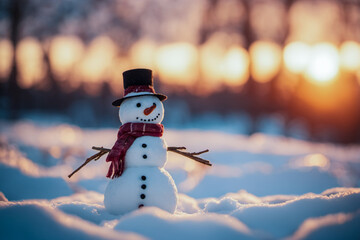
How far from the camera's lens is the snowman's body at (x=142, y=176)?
2061mm

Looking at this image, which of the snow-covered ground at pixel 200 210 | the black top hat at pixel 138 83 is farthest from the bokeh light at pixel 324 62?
the black top hat at pixel 138 83

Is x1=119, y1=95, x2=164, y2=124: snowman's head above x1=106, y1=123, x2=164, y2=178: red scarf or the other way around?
above

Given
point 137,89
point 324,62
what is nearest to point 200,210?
point 137,89

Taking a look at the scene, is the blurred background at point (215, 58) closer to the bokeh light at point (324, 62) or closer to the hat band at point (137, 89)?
the bokeh light at point (324, 62)

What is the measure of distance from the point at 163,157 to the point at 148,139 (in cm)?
18

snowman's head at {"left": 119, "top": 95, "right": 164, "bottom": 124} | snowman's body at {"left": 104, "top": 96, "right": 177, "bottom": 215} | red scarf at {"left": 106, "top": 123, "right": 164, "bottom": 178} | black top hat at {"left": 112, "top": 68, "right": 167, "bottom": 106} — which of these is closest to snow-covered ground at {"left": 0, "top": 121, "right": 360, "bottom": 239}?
snowman's body at {"left": 104, "top": 96, "right": 177, "bottom": 215}

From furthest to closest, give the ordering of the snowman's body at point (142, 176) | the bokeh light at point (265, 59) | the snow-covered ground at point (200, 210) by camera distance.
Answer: the bokeh light at point (265, 59) → the snowman's body at point (142, 176) → the snow-covered ground at point (200, 210)

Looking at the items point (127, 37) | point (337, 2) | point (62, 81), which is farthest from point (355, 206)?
point (62, 81)

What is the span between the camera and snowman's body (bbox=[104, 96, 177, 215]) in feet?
6.76

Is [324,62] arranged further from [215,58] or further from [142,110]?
[142,110]

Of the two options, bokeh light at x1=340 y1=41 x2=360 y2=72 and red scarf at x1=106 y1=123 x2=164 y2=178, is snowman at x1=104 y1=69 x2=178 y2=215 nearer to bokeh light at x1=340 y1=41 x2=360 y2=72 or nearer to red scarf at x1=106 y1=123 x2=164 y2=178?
red scarf at x1=106 y1=123 x2=164 y2=178

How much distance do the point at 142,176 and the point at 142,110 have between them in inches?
19.0

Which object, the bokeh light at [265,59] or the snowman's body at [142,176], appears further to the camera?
the bokeh light at [265,59]

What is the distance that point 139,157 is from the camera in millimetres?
2164
